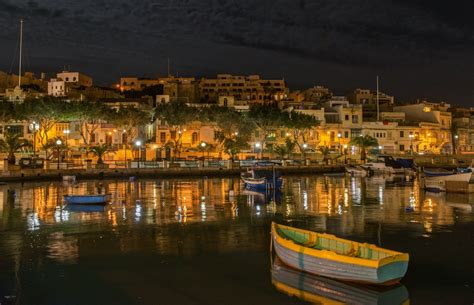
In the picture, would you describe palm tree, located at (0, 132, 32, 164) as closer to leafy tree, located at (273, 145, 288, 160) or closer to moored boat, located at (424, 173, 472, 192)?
leafy tree, located at (273, 145, 288, 160)

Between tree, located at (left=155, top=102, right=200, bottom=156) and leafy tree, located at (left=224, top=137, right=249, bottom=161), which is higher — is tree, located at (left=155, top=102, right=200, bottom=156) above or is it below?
above

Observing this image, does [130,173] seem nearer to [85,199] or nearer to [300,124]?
[300,124]

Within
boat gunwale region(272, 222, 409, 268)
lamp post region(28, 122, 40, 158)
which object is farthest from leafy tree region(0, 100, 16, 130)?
boat gunwale region(272, 222, 409, 268)

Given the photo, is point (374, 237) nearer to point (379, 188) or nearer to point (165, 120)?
point (379, 188)

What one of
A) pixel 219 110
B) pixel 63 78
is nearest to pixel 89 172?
pixel 219 110

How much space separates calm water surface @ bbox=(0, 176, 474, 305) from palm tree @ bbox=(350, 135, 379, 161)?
4297cm

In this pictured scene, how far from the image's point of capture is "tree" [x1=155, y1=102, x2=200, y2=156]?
7650 centimetres

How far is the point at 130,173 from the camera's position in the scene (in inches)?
2552

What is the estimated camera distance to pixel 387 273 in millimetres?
14258

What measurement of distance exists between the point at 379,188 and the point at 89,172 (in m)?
36.0

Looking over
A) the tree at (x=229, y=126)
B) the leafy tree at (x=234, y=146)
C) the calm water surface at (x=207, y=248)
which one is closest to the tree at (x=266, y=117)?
the tree at (x=229, y=126)

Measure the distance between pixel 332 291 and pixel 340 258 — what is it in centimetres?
106

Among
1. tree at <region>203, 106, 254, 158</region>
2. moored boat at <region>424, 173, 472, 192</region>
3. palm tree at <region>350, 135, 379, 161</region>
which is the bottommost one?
moored boat at <region>424, 173, 472, 192</region>

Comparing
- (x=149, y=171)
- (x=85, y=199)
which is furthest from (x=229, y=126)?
(x=85, y=199)
